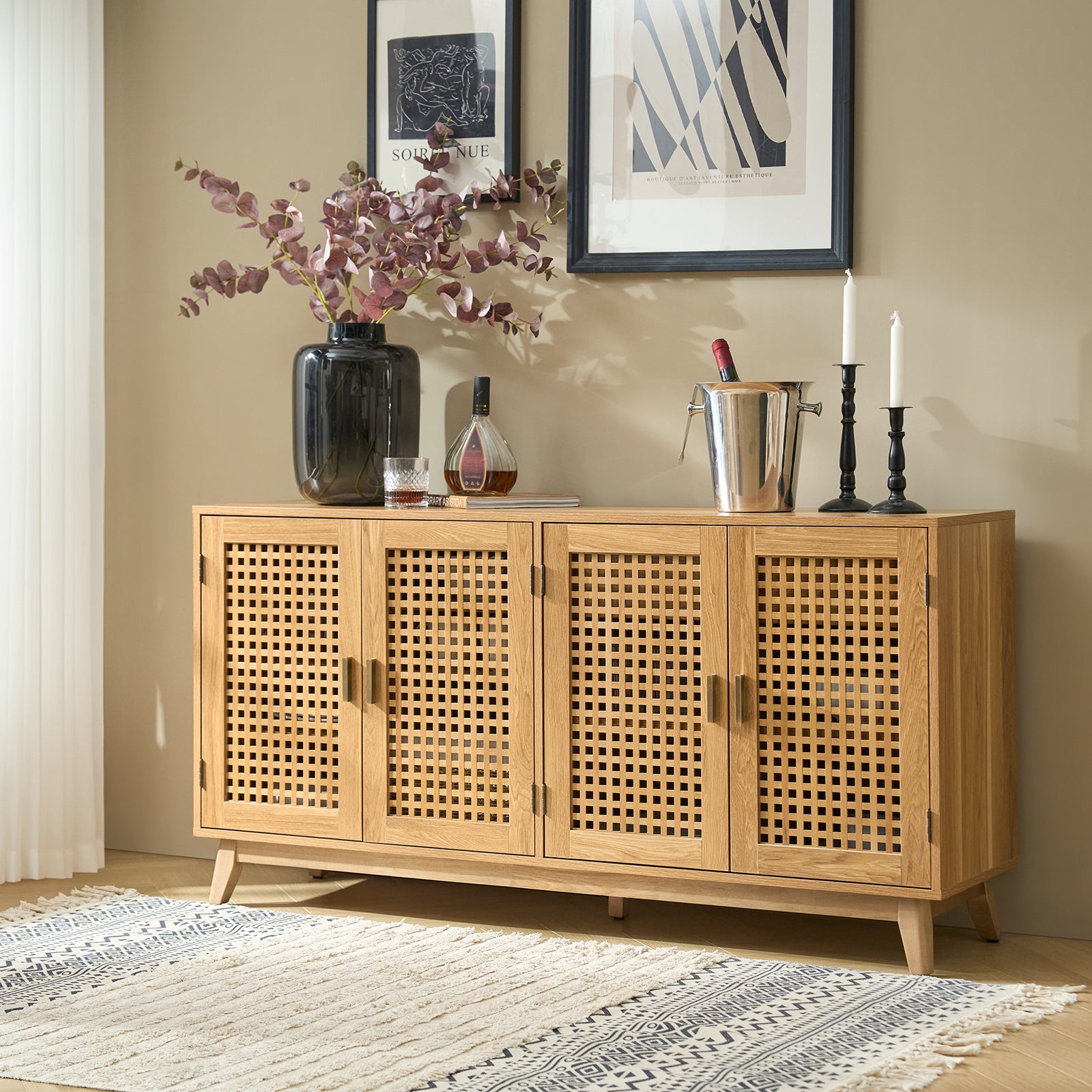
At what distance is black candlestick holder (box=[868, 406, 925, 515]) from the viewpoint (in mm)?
2518

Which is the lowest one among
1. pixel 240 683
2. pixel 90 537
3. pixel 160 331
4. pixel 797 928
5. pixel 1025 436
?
pixel 797 928

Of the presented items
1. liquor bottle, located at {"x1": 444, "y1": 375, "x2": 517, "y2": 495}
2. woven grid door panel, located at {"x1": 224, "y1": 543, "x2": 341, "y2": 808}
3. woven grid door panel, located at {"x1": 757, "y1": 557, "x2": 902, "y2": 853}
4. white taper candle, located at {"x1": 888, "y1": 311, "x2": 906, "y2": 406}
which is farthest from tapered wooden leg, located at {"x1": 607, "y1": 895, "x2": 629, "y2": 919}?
white taper candle, located at {"x1": 888, "y1": 311, "x2": 906, "y2": 406}

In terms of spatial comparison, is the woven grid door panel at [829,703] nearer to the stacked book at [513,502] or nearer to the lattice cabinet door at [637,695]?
the lattice cabinet door at [637,695]

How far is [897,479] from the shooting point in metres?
2.58

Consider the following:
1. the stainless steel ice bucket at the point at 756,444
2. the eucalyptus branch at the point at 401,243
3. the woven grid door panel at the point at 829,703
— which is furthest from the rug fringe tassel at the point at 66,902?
the stainless steel ice bucket at the point at 756,444

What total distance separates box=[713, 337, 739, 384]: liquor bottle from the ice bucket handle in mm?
56

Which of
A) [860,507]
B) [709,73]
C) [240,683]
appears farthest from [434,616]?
[709,73]

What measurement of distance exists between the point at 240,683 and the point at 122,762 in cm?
73

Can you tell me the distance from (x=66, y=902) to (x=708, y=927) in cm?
132

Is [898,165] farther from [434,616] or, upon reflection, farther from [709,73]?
[434,616]

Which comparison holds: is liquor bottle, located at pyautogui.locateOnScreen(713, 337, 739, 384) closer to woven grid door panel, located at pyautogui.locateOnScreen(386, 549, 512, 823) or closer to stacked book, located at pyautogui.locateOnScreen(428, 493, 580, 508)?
stacked book, located at pyautogui.locateOnScreen(428, 493, 580, 508)

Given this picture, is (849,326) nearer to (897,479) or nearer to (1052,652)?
(897,479)

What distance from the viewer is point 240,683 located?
289cm

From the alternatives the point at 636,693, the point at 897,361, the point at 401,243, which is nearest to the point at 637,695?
the point at 636,693
